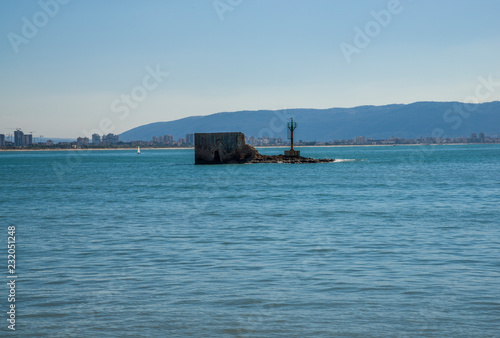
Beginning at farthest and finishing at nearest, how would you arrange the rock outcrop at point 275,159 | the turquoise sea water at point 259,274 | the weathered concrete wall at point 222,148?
the rock outcrop at point 275,159 < the weathered concrete wall at point 222,148 < the turquoise sea water at point 259,274

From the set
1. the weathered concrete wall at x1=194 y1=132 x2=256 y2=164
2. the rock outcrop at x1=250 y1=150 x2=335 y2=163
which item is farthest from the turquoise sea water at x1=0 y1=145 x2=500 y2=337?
the rock outcrop at x1=250 y1=150 x2=335 y2=163

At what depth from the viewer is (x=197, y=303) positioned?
333 inches

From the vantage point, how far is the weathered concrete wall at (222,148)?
2469 inches

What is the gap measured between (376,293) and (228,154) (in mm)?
54122

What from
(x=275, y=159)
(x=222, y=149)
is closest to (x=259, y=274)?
(x=222, y=149)

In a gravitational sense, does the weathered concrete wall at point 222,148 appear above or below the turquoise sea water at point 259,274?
above

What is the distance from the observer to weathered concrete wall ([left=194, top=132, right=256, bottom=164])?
62.7 metres

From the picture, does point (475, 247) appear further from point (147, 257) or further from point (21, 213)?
point (21, 213)

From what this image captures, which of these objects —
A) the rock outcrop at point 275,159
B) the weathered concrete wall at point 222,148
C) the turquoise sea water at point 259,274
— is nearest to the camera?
the turquoise sea water at point 259,274

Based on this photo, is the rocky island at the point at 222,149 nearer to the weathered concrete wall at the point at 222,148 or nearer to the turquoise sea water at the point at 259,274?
the weathered concrete wall at the point at 222,148

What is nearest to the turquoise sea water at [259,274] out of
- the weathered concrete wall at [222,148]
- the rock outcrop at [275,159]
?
the weathered concrete wall at [222,148]

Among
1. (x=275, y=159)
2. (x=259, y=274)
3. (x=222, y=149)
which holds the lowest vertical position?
(x=259, y=274)

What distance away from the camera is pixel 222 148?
6281cm

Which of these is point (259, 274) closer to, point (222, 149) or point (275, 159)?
point (222, 149)
